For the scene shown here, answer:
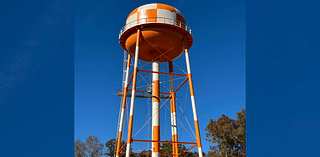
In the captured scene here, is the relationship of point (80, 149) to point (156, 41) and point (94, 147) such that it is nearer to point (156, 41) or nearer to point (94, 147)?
point (94, 147)

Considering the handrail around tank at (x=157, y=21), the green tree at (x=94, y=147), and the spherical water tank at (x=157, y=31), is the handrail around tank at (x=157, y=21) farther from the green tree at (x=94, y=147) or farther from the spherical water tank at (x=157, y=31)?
the green tree at (x=94, y=147)

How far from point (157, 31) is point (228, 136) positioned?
21512mm

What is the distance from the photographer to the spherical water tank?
614 inches

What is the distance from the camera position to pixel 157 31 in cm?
1556

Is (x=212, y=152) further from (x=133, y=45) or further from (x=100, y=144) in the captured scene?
(x=133, y=45)

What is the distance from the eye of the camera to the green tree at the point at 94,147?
130 ft

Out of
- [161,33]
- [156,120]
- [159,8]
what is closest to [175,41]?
[161,33]

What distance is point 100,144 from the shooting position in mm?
39969

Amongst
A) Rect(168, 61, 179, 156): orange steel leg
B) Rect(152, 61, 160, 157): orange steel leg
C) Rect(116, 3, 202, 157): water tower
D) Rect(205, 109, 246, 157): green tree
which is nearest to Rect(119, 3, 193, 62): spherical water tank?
Rect(116, 3, 202, 157): water tower

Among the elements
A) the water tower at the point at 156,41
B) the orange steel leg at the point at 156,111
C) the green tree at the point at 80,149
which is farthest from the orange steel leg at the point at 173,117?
the green tree at the point at 80,149

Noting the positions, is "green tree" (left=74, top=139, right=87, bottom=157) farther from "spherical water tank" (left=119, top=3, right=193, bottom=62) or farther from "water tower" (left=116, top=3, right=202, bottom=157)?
"spherical water tank" (left=119, top=3, right=193, bottom=62)

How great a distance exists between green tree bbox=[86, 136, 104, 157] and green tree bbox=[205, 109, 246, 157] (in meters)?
15.0

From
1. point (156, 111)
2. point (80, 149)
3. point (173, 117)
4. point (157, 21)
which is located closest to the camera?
point (157, 21)

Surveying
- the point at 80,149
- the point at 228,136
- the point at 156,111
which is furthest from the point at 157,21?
the point at 80,149
